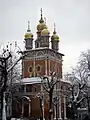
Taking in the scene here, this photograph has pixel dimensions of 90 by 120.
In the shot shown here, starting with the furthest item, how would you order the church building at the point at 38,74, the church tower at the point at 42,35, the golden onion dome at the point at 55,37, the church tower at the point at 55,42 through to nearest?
the golden onion dome at the point at 55,37 → the church tower at the point at 55,42 → the church tower at the point at 42,35 → the church building at the point at 38,74

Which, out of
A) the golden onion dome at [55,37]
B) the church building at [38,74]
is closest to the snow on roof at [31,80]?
the church building at [38,74]

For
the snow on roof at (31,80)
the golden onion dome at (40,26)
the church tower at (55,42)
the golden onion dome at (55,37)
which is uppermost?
the golden onion dome at (40,26)

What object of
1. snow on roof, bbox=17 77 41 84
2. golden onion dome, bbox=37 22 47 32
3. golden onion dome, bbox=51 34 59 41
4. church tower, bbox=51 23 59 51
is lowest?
snow on roof, bbox=17 77 41 84

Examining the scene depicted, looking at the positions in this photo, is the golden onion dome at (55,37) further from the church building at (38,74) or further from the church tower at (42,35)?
the church tower at (42,35)

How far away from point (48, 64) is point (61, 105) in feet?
27.4

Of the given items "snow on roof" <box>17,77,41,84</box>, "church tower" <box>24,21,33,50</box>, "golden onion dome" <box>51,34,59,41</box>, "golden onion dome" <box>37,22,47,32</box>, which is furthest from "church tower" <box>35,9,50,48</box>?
"snow on roof" <box>17,77,41,84</box>

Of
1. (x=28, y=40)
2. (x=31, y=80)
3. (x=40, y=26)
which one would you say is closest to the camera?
(x=31, y=80)

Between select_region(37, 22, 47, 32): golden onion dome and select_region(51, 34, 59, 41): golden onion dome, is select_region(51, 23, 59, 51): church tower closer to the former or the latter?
select_region(51, 34, 59, 41): golden onion dome

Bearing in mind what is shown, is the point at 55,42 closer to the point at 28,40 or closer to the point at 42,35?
the point at 42,35

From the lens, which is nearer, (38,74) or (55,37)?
(38,74)

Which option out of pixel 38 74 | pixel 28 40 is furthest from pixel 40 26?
pixel 38 74

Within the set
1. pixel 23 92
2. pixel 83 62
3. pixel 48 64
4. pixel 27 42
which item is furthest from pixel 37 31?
pixel 83 62

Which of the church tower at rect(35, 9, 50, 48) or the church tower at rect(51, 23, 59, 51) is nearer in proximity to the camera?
the church tower at rect(35, 9, 50, 48)

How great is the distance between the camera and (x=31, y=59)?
217ft
